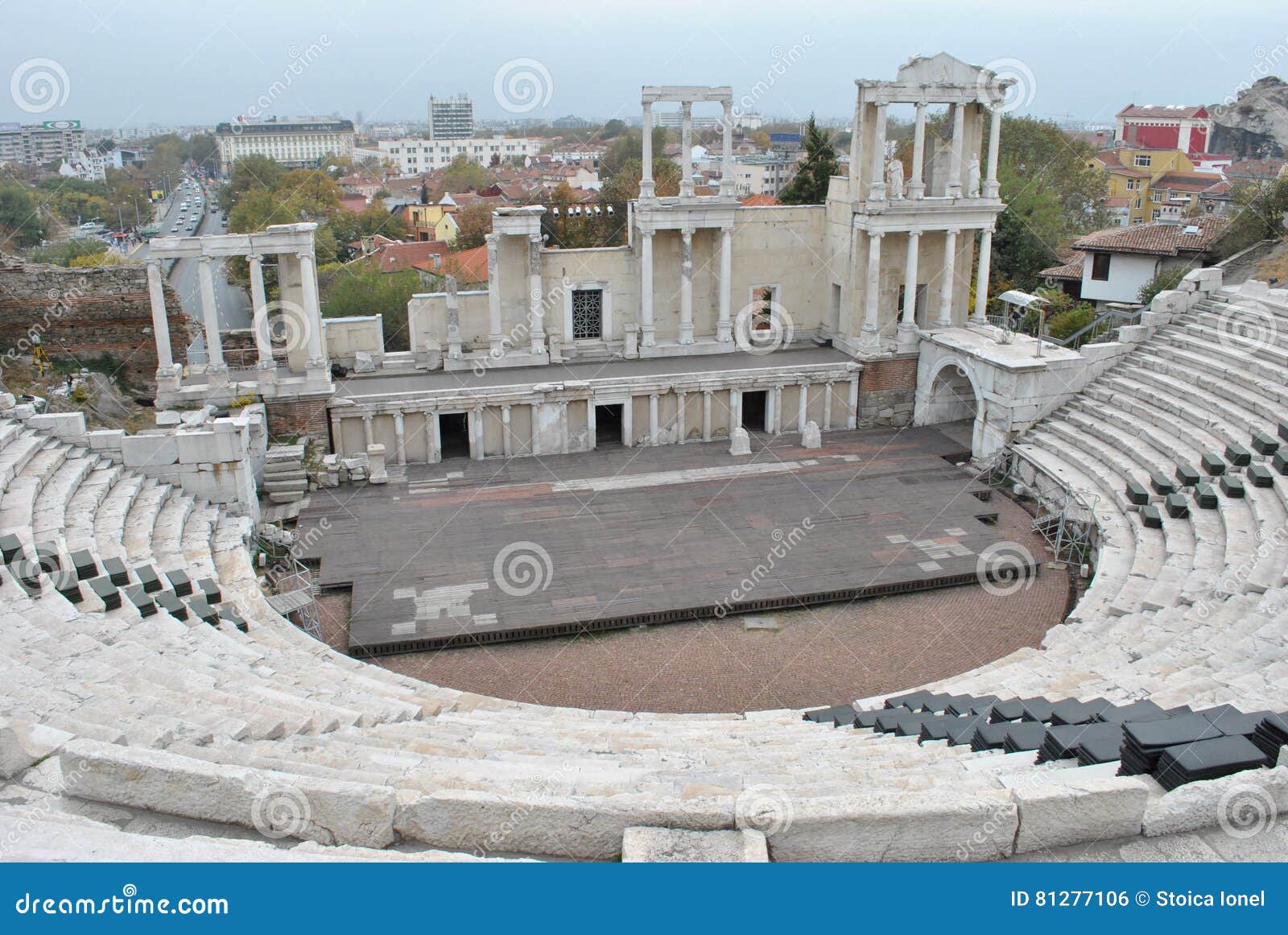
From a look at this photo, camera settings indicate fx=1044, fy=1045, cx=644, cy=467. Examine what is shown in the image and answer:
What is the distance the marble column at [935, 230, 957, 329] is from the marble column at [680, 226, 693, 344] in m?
6.75

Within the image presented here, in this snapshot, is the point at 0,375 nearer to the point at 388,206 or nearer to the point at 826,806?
the point at 826,806

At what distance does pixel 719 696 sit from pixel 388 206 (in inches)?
3271

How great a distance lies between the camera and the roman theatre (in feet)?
22.2

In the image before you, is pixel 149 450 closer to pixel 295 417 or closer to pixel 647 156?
pixel 295 417

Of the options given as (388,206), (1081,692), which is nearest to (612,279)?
(1081,692)

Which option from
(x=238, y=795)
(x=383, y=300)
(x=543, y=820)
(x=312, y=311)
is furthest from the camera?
(x=383, y=300)

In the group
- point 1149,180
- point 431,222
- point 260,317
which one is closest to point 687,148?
point 260,317

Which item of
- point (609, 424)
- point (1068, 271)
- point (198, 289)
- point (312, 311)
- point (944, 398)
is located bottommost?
point (609, 424)

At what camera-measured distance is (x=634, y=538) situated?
2038cm

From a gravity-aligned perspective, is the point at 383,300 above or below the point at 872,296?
below

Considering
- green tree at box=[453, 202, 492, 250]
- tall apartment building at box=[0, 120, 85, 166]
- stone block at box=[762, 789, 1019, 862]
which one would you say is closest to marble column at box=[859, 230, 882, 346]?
stone block at box=[762, 789, 1019, 862]

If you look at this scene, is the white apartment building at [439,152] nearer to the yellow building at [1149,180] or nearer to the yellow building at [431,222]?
the yellow building at [431,222]

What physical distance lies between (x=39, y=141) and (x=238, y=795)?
187935 millimetres

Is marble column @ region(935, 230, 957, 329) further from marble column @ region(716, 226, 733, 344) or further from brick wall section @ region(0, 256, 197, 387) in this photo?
brick wall section @ region(0, 256, 197, 387)
